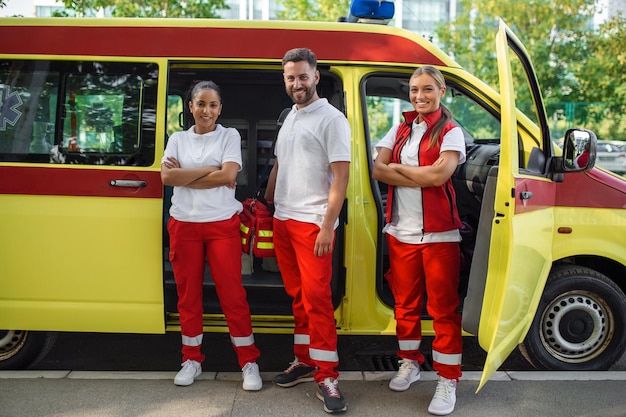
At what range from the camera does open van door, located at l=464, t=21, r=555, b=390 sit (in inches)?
124

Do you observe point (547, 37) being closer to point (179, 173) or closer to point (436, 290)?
point (436, 290)

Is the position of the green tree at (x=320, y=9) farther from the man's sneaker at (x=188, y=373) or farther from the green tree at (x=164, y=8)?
the man's sneaker at (x=188, y=373)

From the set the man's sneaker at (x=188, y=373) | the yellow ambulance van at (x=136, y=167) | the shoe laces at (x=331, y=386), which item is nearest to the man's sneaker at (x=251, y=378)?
the man's sneaker at (x=188, y=373)

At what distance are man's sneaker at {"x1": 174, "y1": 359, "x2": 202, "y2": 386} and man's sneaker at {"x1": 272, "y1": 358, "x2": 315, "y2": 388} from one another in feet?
1.52

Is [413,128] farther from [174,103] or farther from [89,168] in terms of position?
[174,103]

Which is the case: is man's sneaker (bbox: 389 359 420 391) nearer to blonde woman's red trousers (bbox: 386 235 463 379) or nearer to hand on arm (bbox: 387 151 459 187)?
blonde woman's red trousers (bbox: 386 235 463 379)

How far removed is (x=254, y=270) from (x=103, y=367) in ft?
4.07

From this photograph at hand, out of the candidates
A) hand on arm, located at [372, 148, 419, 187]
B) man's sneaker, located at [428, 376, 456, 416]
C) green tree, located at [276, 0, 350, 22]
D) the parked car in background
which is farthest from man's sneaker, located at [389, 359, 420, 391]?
the parked car in background

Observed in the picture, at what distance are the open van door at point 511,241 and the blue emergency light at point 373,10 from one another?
87 cm

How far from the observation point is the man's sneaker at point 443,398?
3.46 metres

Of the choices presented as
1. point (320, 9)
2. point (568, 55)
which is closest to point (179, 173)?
point (320, 9)

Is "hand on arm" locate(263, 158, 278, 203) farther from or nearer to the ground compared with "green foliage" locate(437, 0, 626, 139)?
nearer to the ground

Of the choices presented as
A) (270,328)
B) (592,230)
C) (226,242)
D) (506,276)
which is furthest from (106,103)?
(592,230)

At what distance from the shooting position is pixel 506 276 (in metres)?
3.15
